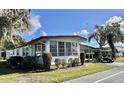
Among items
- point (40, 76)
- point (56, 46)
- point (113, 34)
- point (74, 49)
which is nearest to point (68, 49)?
point (74, 49)

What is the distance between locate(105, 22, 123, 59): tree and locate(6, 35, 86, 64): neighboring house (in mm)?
24744

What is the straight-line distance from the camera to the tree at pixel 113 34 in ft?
170

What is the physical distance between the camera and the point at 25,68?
23.7 metres

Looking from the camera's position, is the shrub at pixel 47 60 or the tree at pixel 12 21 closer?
the tree at pixel 12 21

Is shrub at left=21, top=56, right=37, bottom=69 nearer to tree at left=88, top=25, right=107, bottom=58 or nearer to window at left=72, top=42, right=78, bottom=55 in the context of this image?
window at left=72, top=42, right=78, bottom=55

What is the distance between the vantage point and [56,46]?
25.4 metres

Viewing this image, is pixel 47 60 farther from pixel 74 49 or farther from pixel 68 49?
pixel 74 49

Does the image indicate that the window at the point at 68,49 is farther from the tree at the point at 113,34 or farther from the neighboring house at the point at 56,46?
the tree at the point at 113,34

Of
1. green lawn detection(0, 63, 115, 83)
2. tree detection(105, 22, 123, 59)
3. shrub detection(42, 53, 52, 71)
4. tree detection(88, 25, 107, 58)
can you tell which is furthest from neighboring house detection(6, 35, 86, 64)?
tree detection(88, 25, 107, 58)

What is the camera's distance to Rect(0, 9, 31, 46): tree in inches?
714

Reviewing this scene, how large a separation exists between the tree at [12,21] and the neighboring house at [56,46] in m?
3.62

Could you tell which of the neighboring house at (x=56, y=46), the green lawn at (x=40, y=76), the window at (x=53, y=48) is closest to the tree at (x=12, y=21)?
the green lawn at (x=40, y=76)
